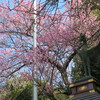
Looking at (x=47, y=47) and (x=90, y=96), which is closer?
(x=90, y=96)

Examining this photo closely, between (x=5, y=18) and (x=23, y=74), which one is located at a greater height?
(x=5, y=18)

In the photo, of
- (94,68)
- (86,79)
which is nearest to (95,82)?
(86,79)

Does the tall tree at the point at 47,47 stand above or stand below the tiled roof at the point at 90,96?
above

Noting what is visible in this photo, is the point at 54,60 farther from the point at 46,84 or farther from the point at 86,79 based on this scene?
the point at 86,79

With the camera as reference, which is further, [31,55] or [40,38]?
[40,38]

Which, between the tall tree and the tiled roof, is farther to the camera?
the tall tree

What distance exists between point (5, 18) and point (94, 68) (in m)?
6.11

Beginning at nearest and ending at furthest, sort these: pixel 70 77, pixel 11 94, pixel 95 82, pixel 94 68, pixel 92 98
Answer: pixel 92 98, pixel 95 82, pixel 94 68, pixel 70 77, pixel 11 94

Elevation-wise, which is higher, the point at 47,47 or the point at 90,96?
the point at 47,47

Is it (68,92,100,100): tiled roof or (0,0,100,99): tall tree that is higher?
(0,0,100,99): tall tree

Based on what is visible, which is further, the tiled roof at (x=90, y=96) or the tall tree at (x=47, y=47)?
the tall tree at (x=47, y=47)

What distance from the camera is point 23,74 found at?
26.6 feet

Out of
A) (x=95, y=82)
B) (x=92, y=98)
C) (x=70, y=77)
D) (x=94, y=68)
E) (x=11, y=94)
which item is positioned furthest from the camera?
(x=11, y=94)

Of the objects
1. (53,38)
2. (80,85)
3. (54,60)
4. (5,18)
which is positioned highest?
(5,18)
